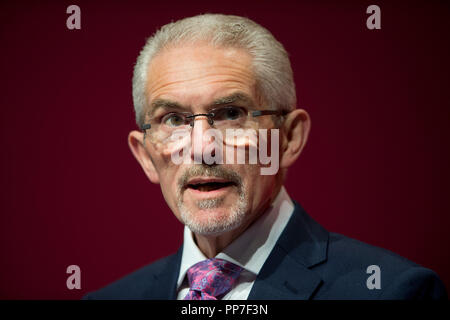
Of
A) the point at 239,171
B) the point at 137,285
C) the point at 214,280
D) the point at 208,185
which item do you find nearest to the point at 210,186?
the point at 208,185

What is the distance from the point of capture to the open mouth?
2057mm

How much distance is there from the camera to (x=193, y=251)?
2324mm

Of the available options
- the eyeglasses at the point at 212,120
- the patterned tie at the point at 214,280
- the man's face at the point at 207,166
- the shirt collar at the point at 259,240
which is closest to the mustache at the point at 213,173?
the man's face at the point at 207,166

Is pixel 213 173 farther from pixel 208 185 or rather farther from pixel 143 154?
pixel 143 154

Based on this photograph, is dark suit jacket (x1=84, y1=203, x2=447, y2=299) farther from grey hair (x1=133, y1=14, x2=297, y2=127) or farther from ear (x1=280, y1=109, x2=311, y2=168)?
grey hair (x1=133, y1=14, x2=297, y2=127)

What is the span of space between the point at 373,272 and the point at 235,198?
1.92 ft

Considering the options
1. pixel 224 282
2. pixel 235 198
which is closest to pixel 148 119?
pixel 235 198

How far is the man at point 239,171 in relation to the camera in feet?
6.62

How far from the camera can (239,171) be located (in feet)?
6.71

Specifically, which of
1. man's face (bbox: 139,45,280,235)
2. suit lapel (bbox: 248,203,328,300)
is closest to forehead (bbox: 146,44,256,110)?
man's face (bbox: 139,45,280,235)

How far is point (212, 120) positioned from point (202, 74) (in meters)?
0.18
